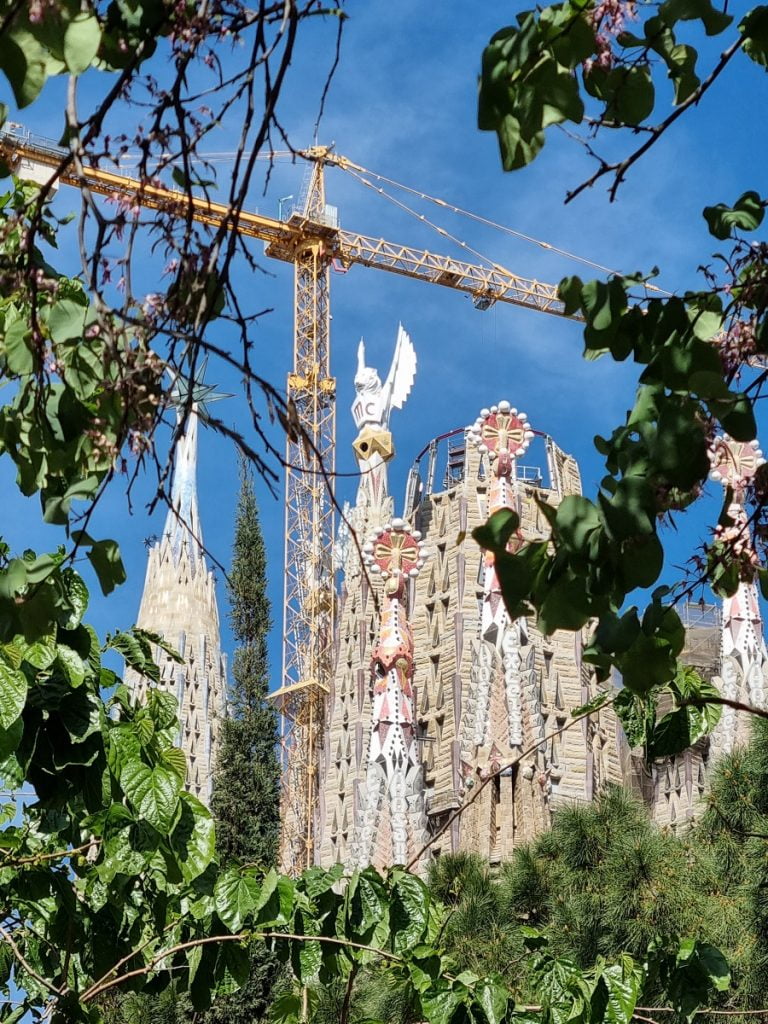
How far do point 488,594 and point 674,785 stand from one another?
3.82 meters

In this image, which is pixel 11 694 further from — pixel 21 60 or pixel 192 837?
pixel 21 60

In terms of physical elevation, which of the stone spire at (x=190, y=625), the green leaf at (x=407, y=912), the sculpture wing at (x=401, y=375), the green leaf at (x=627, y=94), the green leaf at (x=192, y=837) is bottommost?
the green leaf at (x=407, y=912)

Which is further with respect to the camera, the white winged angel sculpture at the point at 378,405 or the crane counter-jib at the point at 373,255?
the crane counter-jib at the point at 373,255

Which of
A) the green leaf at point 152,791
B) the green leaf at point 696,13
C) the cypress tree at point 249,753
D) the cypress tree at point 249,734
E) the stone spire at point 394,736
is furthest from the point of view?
the cypress tree at point 249,734

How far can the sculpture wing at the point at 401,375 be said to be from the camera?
26.0m

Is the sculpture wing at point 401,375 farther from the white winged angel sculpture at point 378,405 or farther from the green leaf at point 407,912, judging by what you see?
the green leaf at point 407,912

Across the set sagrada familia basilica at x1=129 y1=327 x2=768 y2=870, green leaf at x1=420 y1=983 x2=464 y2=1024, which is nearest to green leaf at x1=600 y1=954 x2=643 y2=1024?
green leaf at x1=420 y1=983 x2=464 y2=1024

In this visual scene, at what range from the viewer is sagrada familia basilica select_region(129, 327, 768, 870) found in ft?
63.0

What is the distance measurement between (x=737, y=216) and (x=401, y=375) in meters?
23.9

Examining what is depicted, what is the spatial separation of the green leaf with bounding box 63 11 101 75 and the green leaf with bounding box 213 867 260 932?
284cm

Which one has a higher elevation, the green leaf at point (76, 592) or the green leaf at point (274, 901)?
the green leaf at point (76, 592)

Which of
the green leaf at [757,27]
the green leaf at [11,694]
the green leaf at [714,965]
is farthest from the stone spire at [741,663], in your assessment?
the green leaf at [757,27]

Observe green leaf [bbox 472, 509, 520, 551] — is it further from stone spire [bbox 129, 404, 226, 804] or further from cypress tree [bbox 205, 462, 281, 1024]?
stone spire [bbox 129, 404, 226, 804]

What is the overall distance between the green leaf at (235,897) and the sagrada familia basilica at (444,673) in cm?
1078
